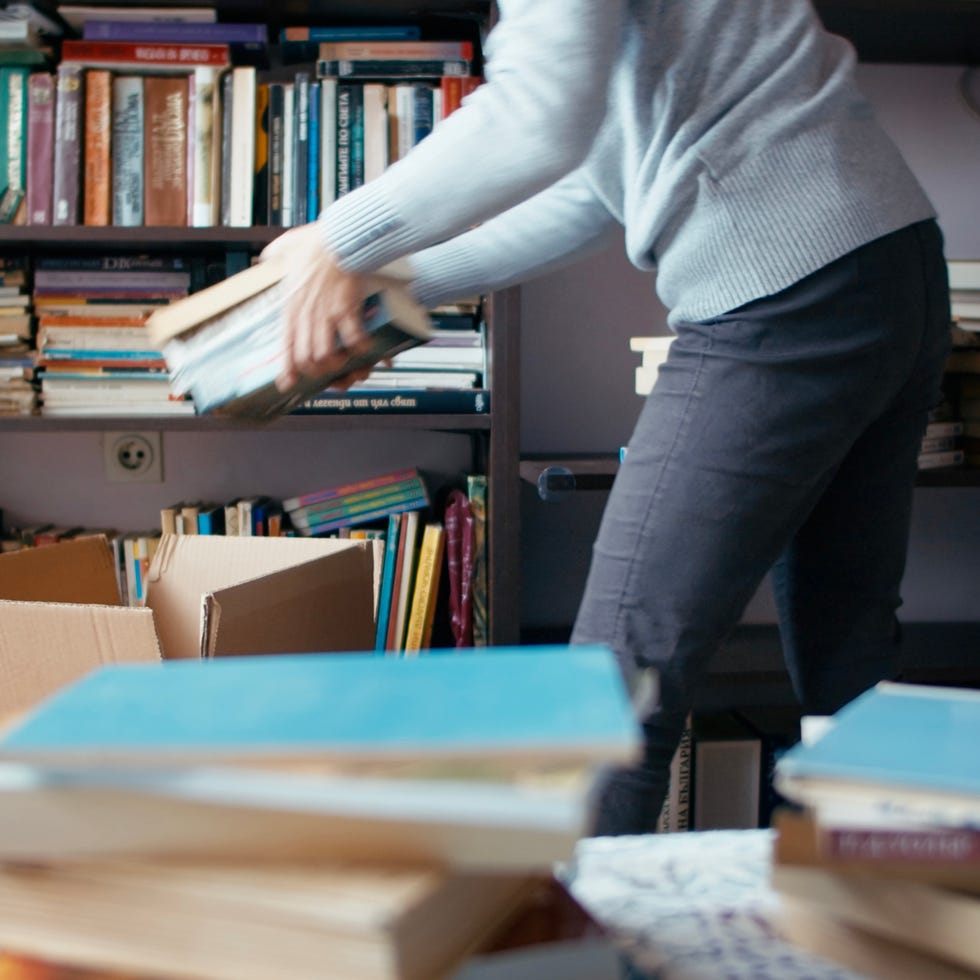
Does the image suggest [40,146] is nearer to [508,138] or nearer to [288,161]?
[288,161]

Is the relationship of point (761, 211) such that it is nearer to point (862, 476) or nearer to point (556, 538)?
point (862, 476)

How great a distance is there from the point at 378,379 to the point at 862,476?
33.9 inches

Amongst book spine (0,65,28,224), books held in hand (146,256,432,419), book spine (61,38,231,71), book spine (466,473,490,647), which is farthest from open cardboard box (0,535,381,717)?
book spine (61,38,231,71)

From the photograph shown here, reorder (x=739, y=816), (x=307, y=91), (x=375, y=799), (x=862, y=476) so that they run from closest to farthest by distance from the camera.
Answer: (x=375, y=799), (x=862, y=476), (x=307, y=91), (x=739, y=816)

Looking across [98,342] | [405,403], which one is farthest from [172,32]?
[405,403]

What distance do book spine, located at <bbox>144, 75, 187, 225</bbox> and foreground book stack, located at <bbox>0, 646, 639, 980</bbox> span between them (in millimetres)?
1351

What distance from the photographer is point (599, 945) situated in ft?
1.32

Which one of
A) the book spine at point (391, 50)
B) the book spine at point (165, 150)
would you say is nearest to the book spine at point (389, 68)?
the book spine at point (391, 50)

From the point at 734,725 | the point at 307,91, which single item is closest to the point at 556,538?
the point at 734,725

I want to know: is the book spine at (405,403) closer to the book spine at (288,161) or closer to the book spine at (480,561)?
the book spine at (480,561)

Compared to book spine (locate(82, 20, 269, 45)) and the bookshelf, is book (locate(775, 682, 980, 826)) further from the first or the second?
book spine (locate(82, 20, 269, 45))

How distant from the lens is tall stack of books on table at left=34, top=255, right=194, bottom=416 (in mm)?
1668

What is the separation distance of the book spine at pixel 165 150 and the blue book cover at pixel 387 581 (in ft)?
1.88

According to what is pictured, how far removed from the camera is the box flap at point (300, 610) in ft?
3.16
